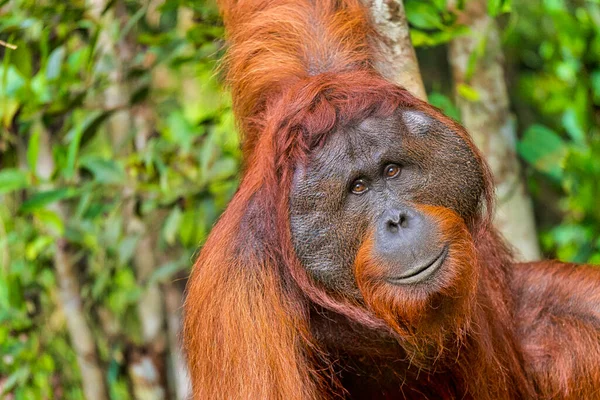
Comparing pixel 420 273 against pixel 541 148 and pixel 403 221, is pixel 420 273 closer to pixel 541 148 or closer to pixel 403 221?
pixel 403 221

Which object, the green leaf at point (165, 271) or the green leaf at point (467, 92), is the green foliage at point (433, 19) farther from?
the green leaf at point (165, 271)

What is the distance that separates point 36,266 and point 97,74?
3.36 feet

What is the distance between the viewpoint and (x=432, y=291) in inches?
102

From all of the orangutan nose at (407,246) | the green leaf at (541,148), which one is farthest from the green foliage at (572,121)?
the orangutan nose at (407,246)

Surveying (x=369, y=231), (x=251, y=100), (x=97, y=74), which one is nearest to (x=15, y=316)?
(x=97, y=74)

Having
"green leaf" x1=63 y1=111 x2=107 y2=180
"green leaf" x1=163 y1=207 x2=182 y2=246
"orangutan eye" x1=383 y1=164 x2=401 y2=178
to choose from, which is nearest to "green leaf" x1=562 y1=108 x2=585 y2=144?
"green leaf" x1=163 y1=207 x2=182 y2=246

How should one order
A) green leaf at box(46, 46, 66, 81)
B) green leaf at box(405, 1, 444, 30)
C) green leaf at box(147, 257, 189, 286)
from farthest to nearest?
1. green leaf at box(147, 257, 189, 286)
2. green leaf at box(46, 46, 66, 81)
3. green leaf at box(405, 1, 444, 30)

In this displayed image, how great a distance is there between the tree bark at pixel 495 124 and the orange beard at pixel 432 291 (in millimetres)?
1349

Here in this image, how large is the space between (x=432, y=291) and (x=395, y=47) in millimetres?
954

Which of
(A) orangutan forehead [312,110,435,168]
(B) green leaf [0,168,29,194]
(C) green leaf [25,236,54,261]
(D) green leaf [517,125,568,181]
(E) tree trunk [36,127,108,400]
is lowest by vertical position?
(E) tree trunk [36,127,108,400]

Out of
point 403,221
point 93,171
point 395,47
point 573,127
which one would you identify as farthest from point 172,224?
point 573,127

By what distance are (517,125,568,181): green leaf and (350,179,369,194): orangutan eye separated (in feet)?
5.21

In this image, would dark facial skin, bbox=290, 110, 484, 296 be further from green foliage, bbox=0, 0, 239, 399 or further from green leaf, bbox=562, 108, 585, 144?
green leaf, bbox=562, 108, 585, 144

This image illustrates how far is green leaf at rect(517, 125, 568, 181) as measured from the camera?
4.04m
